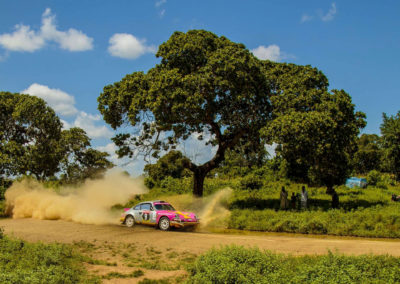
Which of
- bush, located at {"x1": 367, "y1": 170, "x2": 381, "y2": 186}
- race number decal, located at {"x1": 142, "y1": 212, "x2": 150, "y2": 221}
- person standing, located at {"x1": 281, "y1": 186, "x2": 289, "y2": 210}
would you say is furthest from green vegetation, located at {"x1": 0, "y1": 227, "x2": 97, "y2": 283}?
bush, located at {"x1": 367, "y1": 170, "x2": 381, "y2": 186}

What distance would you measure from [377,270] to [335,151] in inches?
543

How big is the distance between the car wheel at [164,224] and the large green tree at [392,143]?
32.4 meters

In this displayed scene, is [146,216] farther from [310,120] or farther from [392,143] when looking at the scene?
[392,143]

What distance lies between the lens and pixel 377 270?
32.0 feet

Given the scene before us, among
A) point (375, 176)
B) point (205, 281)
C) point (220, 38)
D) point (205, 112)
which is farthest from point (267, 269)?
point (375, 176)

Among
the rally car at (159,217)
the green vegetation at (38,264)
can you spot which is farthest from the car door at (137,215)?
the green vegetation at (38,264)

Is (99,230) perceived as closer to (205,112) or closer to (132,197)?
(205,112)

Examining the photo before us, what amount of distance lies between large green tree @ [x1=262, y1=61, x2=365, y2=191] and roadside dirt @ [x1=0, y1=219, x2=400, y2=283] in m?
7.66

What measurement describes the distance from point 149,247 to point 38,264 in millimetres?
4618

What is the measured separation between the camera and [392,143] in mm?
42844

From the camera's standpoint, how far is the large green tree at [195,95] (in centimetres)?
2314

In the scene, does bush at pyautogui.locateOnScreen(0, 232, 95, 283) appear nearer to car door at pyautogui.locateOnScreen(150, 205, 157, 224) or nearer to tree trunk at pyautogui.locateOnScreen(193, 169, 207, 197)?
car door at pyautogui.locateOnScreen(150, 205, 157, 224)

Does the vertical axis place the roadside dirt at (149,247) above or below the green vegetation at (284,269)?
below

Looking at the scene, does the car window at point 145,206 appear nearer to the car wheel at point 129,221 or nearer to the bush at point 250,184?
the car wheel at point 129,221
